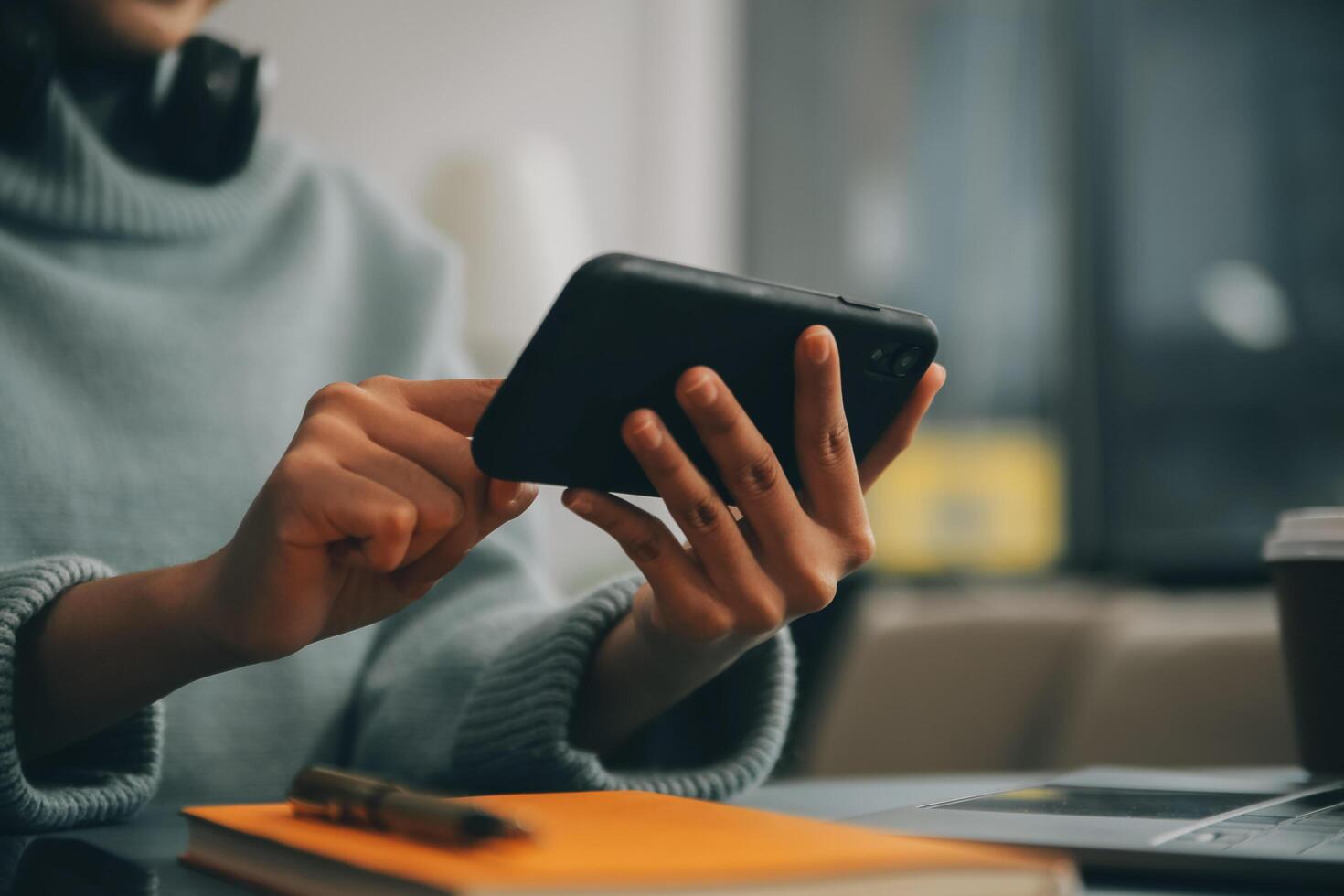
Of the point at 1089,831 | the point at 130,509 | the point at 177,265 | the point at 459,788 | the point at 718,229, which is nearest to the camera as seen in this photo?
the point at 1089,831

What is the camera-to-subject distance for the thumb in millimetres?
516

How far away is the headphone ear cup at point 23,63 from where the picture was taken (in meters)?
0.75

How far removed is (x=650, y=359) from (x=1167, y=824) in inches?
10.0

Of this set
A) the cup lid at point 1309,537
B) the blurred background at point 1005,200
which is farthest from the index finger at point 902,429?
the blurred background at point 1005,200

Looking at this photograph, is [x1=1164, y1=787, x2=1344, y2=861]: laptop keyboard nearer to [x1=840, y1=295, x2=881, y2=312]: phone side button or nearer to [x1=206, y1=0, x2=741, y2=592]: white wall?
[x1=840, y1=295, x2=881, y2=312]: phone side button

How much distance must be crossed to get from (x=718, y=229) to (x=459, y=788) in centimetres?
214

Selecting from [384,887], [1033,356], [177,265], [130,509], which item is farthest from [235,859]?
[1033,356]

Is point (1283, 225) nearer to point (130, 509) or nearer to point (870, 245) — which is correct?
point (870, 245)

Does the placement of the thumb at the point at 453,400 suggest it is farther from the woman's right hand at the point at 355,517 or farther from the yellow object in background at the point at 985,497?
the yellow object in background at the point at 985,497

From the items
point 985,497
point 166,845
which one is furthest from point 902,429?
point 985,497

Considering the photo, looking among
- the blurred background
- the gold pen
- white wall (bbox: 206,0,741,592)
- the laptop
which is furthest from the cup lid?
the blurred background

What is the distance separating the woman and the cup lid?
0.25 m

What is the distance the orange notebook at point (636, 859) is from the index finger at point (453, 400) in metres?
0.17

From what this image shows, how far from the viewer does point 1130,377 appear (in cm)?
254
